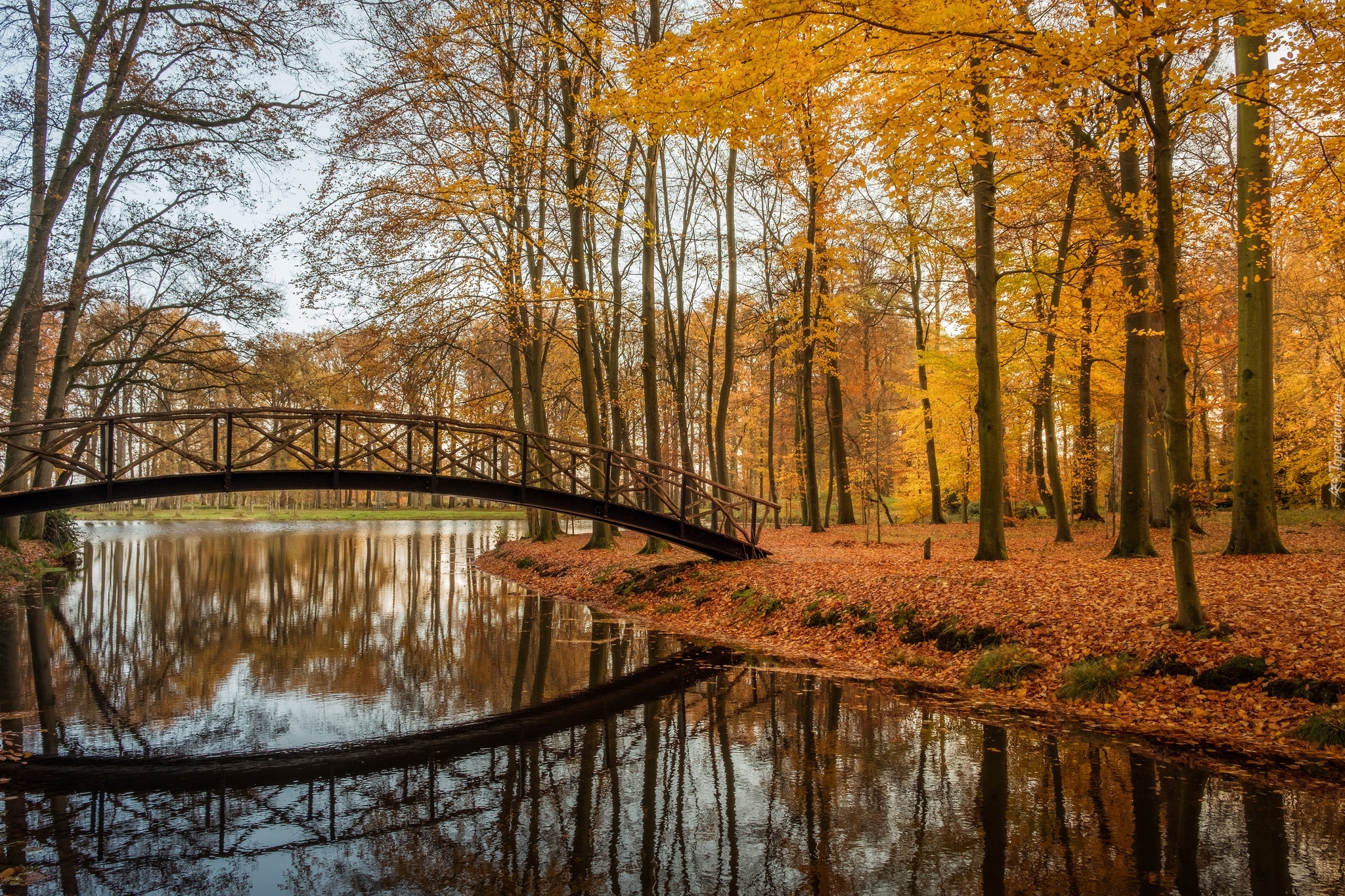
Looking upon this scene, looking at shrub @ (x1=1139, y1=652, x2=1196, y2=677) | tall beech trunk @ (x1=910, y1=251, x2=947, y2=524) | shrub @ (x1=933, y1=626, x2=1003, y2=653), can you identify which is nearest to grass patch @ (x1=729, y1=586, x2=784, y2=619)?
shrub @ (x1=933, y1=626, x2=1003, y2=653)

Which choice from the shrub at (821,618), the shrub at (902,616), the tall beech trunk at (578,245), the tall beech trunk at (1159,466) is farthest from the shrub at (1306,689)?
the tall beech trunk at (578,245)

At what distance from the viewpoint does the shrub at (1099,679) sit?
25.0 feet

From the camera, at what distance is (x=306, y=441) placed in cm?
3797

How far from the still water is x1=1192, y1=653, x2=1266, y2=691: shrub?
1626 millimetres

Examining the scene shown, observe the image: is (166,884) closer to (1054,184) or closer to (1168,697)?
(1168,697)

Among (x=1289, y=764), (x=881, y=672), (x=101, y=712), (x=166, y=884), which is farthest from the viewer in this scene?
(x=881, y=672)

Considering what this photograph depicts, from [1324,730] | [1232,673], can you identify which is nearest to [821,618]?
[1232,673]

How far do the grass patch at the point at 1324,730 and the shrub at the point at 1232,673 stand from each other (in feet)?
2.27

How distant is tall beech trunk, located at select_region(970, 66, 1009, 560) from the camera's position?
12.1 meters

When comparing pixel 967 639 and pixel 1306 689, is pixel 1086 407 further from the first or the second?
pixel 1306 689

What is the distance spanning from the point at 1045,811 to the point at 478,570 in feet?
60.4

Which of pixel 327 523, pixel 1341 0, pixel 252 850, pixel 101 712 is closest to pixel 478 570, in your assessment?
pixel 101 712

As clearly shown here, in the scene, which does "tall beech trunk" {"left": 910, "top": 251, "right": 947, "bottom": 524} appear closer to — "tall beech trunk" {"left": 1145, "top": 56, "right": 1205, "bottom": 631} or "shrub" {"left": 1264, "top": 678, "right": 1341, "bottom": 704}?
"tall beech trunk" {"left": 1145, "top": 56, "right": 1205, "bottom": 631}

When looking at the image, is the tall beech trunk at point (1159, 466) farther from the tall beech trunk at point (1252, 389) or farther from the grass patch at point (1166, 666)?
the grass patch at point (1166, 666)
